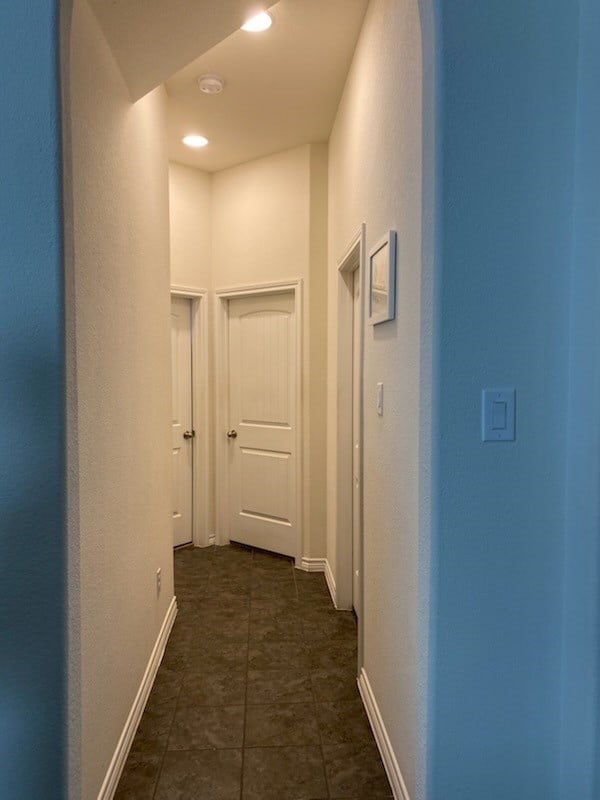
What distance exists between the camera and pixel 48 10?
1165mm

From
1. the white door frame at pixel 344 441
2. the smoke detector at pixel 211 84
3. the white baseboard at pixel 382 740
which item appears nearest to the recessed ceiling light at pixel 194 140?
the smoke detector at pixel 211 84

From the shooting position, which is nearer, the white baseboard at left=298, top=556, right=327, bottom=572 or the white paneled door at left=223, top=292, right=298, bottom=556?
the white baseboard at left=298, top=556, right=327, bottom=572

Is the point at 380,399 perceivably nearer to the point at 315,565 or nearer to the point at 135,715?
the point at 135,715

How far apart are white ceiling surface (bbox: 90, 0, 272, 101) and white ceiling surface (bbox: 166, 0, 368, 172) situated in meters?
0.55

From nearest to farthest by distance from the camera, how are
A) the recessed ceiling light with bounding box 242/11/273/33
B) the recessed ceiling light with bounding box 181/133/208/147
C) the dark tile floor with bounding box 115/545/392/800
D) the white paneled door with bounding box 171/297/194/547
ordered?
the dark tile floor with bounding box 115/545/392/800 → the recessed ceiling light with bounding box 242/11/273/33 → the recessed ceiling light with bounding box 181/133/208/147 → the white paneled door with bounding box 171/297/194/547

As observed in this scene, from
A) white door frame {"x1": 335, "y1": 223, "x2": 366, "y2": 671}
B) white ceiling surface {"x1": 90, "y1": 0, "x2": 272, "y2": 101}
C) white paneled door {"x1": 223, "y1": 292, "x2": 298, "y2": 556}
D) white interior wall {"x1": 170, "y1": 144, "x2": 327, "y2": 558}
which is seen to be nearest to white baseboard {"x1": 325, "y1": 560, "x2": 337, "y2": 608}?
white door frame {"x1": 335, "y1": 223, "x2": 366, "y2": 671}

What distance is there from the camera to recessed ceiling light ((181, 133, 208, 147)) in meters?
3.57

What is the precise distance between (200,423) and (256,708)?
7.79 feet

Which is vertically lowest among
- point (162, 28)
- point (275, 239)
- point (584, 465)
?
point (584, 465)

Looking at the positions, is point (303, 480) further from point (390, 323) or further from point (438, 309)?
point (438, 309)

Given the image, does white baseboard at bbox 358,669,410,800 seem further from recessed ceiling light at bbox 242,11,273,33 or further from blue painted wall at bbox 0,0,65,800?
recessed ceiling light at bbox 242,11,273,33

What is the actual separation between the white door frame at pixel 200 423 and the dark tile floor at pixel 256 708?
34.0 inches

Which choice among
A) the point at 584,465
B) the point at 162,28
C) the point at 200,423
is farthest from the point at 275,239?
the point at 584,465

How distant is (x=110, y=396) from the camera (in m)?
1.78
